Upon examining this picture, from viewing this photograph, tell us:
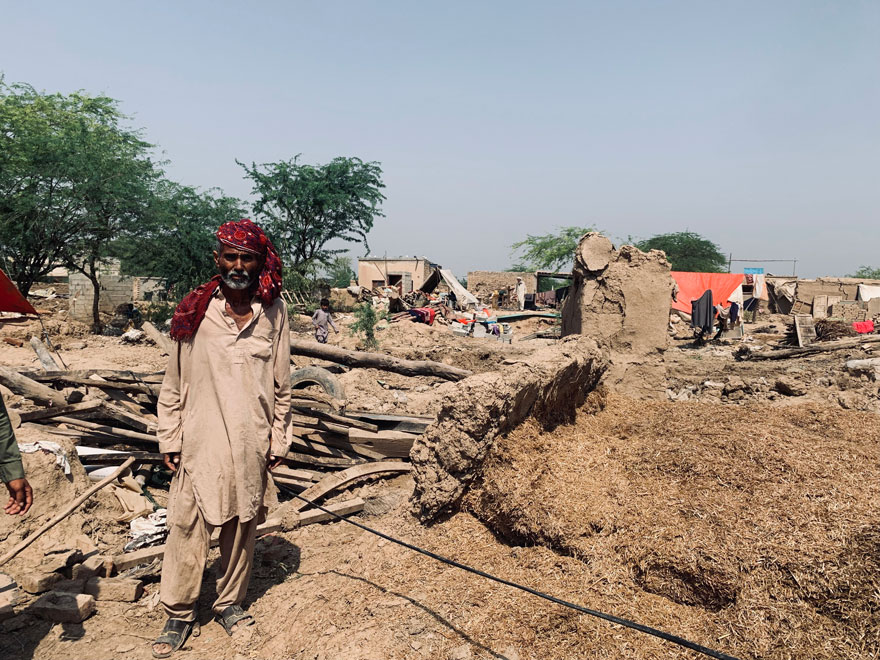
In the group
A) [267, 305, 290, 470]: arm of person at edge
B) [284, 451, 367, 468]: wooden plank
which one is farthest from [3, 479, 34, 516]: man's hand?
[284, 451, 367, 468]: wooden plank

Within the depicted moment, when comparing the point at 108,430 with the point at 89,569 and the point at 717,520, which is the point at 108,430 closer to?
the point at 89,569

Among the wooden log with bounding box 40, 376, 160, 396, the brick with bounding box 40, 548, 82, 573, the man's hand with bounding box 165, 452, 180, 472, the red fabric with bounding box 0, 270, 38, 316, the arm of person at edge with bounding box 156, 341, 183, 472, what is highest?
the red fabric with bounding box 0, 270, 38, 316

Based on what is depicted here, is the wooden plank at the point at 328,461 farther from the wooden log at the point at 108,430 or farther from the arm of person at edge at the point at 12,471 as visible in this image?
the arm of person at edge at the point at 12,471

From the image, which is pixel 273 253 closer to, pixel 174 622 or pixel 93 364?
pixel 174 622

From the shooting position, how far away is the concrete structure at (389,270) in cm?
3534

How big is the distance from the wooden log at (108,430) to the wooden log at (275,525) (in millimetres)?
1351

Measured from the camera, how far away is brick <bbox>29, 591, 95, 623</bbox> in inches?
107

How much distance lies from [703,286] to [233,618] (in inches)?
725

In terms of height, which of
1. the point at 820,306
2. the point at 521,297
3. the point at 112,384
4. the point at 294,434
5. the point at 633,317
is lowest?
the point at 294,434

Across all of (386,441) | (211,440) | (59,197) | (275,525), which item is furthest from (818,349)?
(59,197)

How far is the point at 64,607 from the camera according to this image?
2.73 m

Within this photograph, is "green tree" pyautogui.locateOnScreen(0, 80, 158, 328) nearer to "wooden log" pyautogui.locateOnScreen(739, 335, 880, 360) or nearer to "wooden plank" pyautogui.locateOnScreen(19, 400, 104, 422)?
"wooden plank" pyautogui.locateOnScreen(19, 400, 104, 422)

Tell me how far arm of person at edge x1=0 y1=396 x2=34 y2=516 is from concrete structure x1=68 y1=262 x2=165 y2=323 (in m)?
17.9

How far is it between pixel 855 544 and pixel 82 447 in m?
5.42
